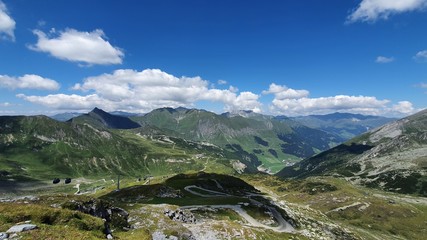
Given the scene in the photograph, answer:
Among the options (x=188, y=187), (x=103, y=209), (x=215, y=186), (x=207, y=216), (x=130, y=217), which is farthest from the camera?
(x=215, y=186)

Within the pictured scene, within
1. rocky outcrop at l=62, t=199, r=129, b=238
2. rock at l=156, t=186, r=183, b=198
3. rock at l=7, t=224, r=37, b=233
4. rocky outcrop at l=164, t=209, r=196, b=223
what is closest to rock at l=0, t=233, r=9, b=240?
rock at l=7, t=224, r=37, b=233

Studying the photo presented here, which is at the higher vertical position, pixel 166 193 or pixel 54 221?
pixel 54 221

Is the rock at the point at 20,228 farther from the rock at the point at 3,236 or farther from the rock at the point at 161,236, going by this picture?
the rock at the point at 161,236

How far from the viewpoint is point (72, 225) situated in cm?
3000

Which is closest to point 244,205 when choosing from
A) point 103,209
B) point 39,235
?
point 103,209

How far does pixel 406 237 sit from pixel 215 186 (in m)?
127

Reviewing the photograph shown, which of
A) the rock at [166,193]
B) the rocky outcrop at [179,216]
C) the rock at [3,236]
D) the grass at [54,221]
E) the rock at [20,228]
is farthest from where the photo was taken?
the rock at [166,193]

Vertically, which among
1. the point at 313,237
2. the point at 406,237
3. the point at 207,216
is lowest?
the point at 406,237

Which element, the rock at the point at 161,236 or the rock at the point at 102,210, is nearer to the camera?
the rock at the point at 102,210

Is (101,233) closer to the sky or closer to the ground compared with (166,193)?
closer to the sky

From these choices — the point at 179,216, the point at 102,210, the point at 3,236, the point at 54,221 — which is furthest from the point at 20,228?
the point at 179,216

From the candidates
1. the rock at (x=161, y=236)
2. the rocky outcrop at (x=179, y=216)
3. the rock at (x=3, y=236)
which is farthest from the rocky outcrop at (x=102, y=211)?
the rock at (x=3, y=236)

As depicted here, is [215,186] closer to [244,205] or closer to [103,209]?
[244,205]

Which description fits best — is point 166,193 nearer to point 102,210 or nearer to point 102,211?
point 102,210
